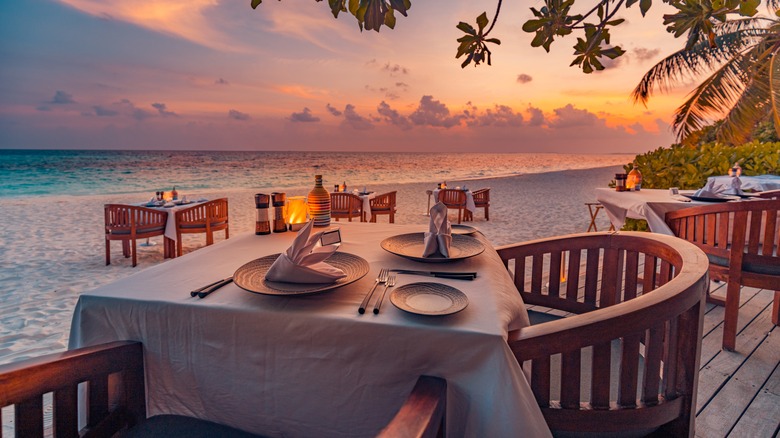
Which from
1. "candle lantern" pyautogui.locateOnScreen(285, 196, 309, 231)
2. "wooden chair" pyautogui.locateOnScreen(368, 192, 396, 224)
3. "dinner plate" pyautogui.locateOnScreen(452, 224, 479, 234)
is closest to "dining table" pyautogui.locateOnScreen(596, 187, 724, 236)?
"dinner plate" pyautogui.locateOnScreen(452, 224, 479, 234)

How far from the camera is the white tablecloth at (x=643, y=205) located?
9.62 feet

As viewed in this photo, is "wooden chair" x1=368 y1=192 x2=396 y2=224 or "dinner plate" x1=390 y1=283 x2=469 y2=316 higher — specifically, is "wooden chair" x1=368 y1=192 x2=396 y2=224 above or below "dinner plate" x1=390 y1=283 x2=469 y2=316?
below

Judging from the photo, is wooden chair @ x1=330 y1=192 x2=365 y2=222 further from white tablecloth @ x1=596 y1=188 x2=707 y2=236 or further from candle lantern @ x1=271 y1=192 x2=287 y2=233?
candle lantern @ x1=271 y1=192 x2=287 y2=233

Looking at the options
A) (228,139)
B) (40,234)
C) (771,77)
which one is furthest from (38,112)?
(771,77)

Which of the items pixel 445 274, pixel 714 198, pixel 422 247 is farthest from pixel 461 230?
pixel 714 198

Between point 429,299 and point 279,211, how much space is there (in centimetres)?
102

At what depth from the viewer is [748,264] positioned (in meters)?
2.23

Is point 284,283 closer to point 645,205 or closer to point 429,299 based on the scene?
point 429,299

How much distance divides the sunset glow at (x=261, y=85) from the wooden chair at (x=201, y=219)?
11.8 feet

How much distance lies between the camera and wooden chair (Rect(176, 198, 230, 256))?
4891 millimetres

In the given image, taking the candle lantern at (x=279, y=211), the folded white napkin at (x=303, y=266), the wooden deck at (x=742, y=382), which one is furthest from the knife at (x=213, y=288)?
the wooden deck at (x=742, y=382)

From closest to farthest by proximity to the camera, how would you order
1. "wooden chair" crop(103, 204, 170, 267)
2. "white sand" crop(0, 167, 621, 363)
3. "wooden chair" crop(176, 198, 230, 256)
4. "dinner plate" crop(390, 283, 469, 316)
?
"dinner plate" crop(390, 283, 469, 316)
"white sand" crop(0, 167, 621, 363)
"wooden chair" crop(103, 204, 170, 267)
"wooden chair" crop(176, 198, 230, 256)

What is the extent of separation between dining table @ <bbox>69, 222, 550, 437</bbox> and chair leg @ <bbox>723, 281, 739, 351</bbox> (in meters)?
2.23

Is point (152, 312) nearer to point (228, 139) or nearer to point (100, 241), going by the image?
point (100, 241)
